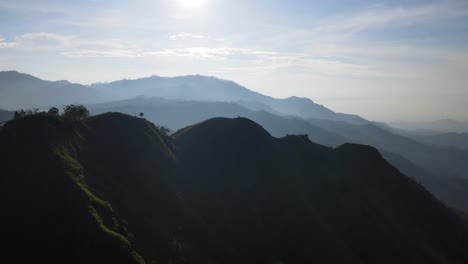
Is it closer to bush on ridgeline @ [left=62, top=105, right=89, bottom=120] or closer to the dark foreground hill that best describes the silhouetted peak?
the dark foreground hill

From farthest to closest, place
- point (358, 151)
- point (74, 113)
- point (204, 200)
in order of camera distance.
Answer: point (358, 151) → point (204, 200) → point (74, 113)

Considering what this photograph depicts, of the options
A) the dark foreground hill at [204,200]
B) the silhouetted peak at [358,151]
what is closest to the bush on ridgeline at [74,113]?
the dark foreground hill at [204,200]

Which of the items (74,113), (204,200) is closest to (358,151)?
(204,200)

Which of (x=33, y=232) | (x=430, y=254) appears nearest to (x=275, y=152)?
(x=430, y=254)

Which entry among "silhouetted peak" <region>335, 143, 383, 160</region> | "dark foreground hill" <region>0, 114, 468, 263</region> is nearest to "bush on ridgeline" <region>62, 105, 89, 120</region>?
"dark foreground hill" <region>0, 114, 468, 263</region>

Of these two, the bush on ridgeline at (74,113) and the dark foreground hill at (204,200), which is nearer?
the dark foreground hill at (204,200)

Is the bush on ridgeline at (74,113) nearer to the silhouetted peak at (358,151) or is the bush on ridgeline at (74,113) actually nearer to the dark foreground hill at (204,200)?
the dark foreground hill at (204,200)

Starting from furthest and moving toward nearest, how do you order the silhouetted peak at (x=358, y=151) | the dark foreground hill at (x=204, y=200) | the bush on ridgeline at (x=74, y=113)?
the silhouetted peak at (x=358, y=151)
the bush on ridgeline at (x=74, y=113)
the dark foreground hill at (x=204, y=200)

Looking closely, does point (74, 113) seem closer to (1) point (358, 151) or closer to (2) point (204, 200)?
(2) point (204, 200)
